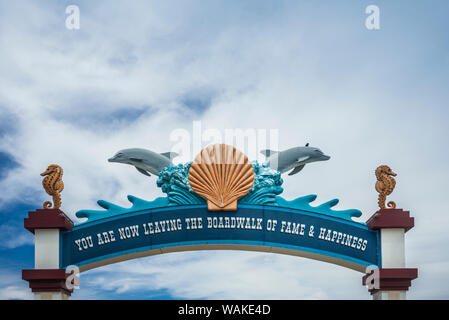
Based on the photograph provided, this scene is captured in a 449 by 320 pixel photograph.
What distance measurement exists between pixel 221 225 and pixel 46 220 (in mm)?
3337

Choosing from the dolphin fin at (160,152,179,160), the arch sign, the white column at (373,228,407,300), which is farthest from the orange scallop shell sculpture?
the white column at (373,228,407,300)

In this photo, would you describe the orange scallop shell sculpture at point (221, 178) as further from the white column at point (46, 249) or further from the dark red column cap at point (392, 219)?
the white column at point (46, 249)

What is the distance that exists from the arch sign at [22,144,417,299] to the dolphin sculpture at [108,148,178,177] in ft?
1.36

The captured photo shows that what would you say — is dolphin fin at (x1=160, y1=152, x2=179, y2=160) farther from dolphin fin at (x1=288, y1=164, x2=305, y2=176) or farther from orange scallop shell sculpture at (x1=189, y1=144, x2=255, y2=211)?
dolphin fin at (x1=288, y1=164, x2=305, y2=176)

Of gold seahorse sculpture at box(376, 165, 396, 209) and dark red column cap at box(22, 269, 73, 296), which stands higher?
gold seahorse sculpture at box(376, 165, 396, 209)

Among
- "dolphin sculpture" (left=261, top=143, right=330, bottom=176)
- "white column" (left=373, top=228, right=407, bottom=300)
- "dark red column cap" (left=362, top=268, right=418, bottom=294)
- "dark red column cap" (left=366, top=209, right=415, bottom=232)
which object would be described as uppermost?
"dolphin sculpture" (left=261, top=143, right=330, bottom=176)

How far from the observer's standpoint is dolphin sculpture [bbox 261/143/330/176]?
11961 mm

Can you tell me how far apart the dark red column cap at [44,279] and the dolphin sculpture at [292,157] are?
4.65 meters

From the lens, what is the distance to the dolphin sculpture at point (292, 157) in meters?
12.0

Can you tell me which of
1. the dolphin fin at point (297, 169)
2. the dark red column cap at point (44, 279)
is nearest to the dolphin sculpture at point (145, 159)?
the dolphin fin at point (297, 169)

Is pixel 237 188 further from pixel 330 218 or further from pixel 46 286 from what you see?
pixel 46 286

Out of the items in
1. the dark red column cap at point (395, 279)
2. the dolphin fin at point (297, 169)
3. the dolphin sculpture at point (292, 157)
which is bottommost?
the dark red column cap at point (395, 279)
